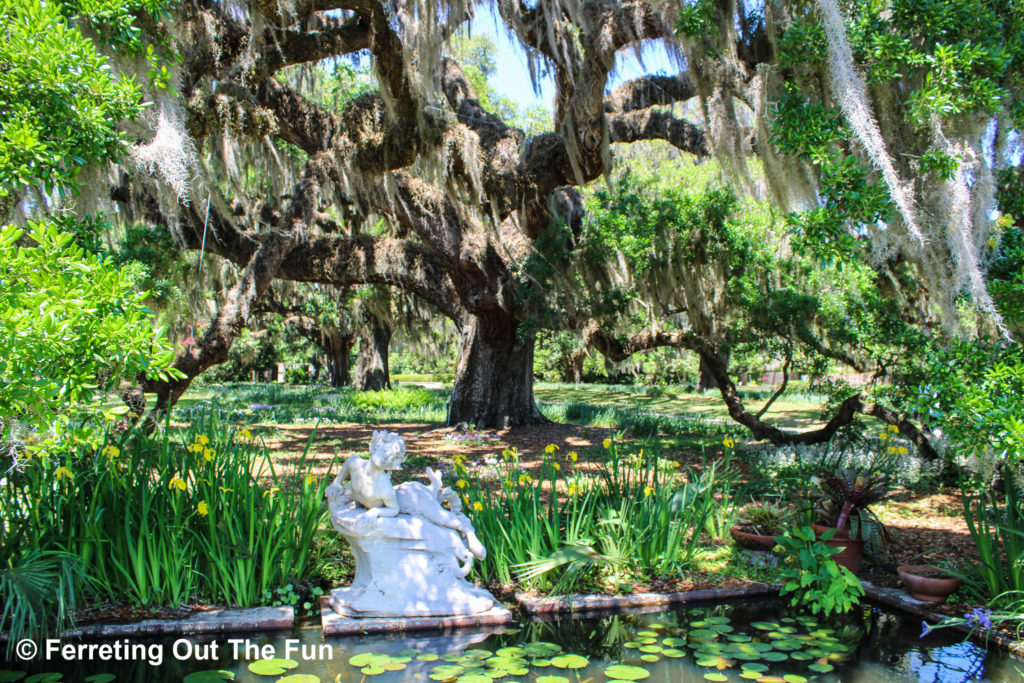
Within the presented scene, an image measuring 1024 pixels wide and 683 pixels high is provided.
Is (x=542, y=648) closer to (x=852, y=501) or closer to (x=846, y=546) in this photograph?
(x=846, y=546)

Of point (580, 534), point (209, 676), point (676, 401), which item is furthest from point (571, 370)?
point (209, 676)

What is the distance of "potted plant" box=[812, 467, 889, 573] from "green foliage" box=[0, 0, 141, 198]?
14.9ft

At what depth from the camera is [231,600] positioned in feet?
12.3

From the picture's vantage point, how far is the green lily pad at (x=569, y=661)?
3.10 meters

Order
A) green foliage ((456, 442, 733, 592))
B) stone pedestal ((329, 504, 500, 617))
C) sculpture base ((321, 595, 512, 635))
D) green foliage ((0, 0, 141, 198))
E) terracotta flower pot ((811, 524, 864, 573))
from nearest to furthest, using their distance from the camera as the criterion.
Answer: green foliage ((0, 0, 141, 198)) → sculpture base ((321, 595, 512, 635)) → stone pedestal ((329, 504, 500, 617)) → green foliage ((456, 442, 733, 592)) → terracotta flower pot ((811, 524, 864, 573))

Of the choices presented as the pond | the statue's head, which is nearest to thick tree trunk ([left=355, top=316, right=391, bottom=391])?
the statue's head

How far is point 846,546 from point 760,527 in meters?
0.67

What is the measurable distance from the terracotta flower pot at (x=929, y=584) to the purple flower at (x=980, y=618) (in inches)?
11.2

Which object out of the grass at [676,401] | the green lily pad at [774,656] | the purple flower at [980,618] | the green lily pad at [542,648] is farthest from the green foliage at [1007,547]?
the grass at [676,401]

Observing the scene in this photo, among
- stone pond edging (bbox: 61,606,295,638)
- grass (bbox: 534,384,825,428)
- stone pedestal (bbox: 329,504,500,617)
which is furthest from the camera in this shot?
grass (bbox: 534,384,825,428)

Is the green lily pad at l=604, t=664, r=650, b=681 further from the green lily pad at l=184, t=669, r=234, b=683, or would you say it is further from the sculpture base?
the green lily pad at l=184, t=669, r=234, b=683

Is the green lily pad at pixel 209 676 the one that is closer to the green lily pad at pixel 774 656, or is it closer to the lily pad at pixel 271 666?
the lily pad at pixel 271 666

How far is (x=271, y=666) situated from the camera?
3.04m

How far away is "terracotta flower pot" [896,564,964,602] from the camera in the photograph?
152 inches
